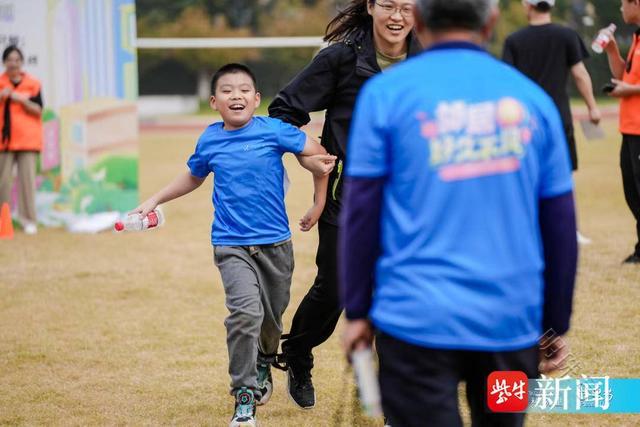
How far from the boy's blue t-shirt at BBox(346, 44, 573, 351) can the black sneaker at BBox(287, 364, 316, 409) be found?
8.38ft

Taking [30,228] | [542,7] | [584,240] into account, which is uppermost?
[542,7]

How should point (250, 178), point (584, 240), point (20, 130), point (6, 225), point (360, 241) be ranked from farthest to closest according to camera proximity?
point (20, 130)
point (6, 225)
point (584, 240)
point (250, 178)
point (360, 241)

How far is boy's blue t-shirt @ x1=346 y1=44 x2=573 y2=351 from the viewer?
101 inches

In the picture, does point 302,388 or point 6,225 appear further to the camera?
point 6,225

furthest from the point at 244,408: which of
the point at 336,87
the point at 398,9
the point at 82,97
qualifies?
the point at 82,97

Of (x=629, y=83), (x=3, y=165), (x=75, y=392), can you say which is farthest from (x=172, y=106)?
(x=75, y=392)

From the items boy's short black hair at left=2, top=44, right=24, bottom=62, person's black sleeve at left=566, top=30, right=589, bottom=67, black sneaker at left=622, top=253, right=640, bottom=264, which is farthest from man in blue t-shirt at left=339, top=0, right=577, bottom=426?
boy's short black hair at left=2, top=44, right=24, bottom=62

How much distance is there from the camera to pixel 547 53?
27.7 feet

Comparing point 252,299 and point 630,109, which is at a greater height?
point 630,109

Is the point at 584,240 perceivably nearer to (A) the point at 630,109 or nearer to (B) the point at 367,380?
(A) the point at 630,109

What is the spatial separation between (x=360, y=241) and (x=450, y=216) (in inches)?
10.5

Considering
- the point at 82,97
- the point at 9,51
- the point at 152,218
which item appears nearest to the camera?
the point at 152,218

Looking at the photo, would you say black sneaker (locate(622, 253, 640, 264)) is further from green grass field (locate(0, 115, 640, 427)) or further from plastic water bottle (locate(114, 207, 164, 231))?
plastic water bottle (locate(114, 207, 164, 231))

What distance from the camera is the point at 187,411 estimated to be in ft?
17.0
